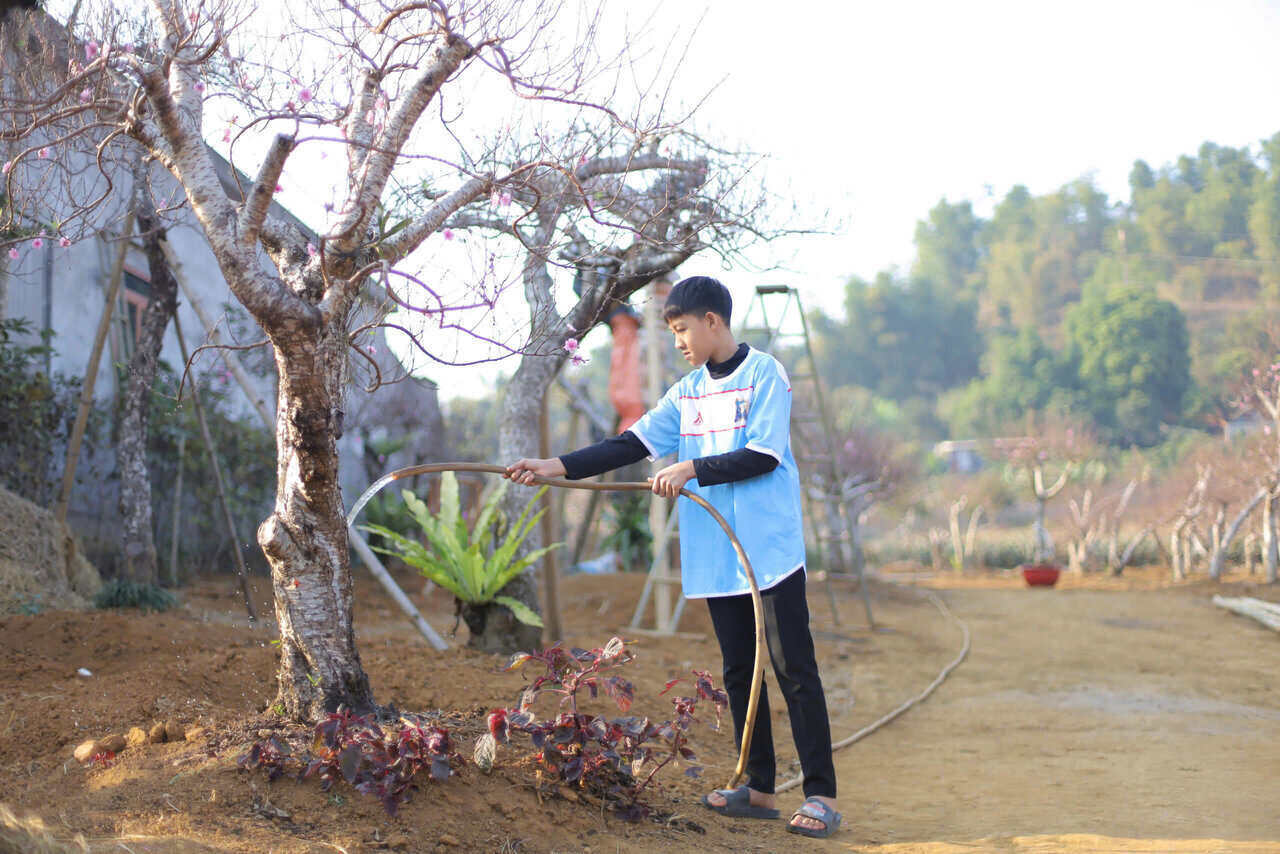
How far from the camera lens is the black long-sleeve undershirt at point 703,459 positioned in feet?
9.62

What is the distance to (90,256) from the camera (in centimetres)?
758

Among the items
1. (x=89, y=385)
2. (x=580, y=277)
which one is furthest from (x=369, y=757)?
(x=89, y=385)

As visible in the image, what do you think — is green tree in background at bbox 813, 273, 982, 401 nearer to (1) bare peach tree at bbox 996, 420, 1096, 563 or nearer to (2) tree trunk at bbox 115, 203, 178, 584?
(1) bare peach tree at bbox 996, 420, 1096, 563

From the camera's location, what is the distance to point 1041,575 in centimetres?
1385

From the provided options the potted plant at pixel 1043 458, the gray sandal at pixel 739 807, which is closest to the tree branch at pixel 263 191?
the gray sandal at pixel 739 807

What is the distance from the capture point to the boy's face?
309 cm

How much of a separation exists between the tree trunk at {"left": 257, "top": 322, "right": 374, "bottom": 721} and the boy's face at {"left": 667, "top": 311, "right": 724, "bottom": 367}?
1.04m

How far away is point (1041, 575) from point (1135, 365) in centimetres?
2712

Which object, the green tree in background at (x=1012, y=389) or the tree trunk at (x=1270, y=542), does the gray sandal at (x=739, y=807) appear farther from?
the green tree in background at (x=1012, y=389)

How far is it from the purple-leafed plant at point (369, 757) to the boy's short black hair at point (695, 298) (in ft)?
4.69

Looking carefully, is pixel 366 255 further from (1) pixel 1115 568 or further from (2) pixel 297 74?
(1) pixel 1115 568

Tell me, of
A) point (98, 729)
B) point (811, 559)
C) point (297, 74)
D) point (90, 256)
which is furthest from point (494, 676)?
point (811, 559)

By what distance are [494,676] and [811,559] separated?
1319 cm

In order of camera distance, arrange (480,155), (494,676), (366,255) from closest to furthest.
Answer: (366,255)
(480,155)
(494,676)
